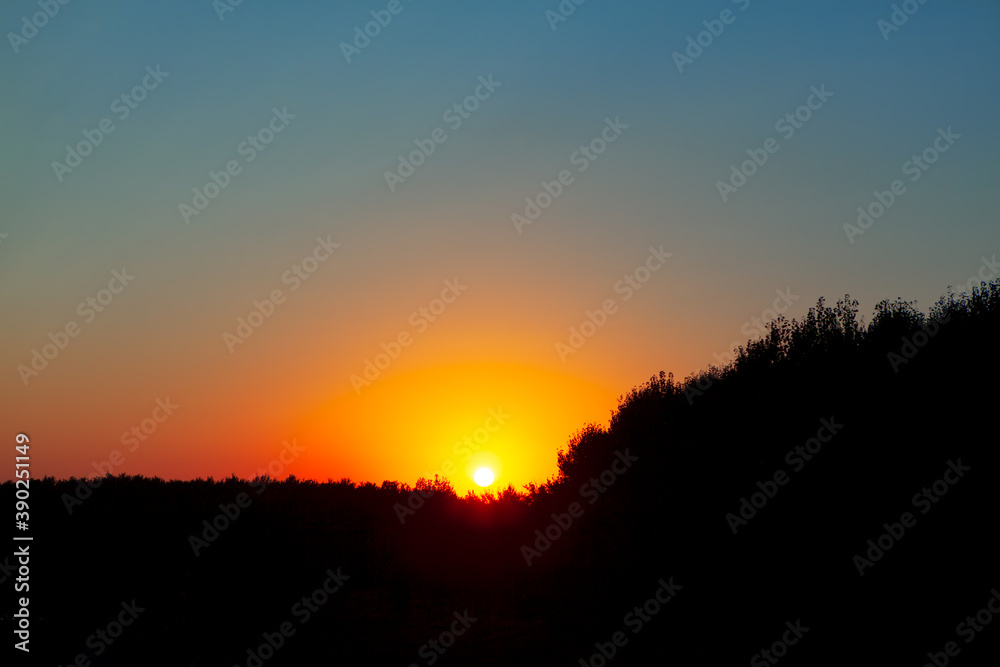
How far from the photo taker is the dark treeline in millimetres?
16422

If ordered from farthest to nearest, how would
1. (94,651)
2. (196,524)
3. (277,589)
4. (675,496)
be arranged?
(196,524) → (277,589) → (675,496) → (94,651)

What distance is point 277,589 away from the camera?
89.4ft

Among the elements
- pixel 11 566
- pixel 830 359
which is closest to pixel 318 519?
pixel 11 566

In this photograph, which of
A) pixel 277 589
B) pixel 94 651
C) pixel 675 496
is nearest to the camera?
pixel 94 651

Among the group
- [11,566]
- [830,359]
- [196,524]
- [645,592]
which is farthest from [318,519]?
[830,359]

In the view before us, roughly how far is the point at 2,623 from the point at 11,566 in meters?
11.7

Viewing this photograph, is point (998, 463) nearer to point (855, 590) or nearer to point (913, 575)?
point (913, 575)

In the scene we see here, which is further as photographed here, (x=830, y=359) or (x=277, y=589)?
(x=277, y=589)

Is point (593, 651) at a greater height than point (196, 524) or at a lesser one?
lesser

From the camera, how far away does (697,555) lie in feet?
66.5

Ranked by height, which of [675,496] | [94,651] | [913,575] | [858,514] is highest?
[94,651]

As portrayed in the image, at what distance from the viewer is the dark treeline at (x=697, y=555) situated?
16422mm

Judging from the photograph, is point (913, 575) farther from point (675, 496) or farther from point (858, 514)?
point (675, 496)

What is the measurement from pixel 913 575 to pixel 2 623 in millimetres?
22907
